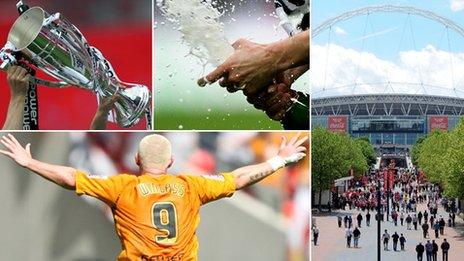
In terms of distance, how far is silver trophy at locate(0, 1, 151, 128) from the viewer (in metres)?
4.77

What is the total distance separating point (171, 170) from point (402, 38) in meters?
2.35

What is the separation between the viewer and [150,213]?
278 centimetres

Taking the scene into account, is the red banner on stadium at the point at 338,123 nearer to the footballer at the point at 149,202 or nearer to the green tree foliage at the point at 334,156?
the green tree foliage at the point at 334,156

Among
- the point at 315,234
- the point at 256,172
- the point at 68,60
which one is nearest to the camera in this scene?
the point at 256,172

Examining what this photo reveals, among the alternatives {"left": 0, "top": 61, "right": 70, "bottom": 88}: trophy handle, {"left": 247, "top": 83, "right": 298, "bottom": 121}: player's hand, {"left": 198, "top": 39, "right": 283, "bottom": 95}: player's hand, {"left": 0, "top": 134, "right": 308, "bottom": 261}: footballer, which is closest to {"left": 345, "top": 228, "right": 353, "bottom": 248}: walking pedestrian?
{"left": 247, "top": 83, "right": 298, "bottom": 121}: player's hand

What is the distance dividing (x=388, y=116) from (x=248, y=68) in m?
2.08

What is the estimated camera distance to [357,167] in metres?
7.09

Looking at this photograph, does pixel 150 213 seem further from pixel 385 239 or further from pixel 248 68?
pixel 385 239

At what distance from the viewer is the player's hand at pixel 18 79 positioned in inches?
195

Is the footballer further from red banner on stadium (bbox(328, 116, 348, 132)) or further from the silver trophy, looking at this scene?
red banner on stadium (bbox(328, 116, 348, 132))

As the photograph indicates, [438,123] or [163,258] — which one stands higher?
[438,123]

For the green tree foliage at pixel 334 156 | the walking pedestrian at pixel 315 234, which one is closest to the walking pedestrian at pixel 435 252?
the walking pedestrian at pixel 315 234

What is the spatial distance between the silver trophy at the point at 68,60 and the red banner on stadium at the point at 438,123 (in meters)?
2.94

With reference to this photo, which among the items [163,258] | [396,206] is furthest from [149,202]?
[396,206]
